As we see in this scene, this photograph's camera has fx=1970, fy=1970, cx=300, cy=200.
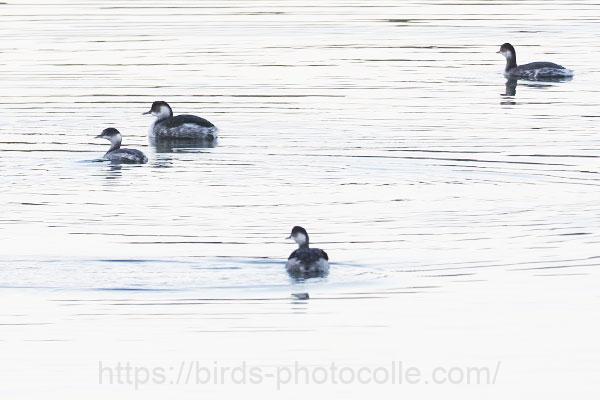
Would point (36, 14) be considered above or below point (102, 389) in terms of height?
above

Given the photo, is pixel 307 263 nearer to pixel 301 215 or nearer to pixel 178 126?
pixel 301 215

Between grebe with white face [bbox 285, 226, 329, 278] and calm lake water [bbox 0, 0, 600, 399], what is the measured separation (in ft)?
0.61

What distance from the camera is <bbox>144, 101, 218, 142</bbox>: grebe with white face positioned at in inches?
1171

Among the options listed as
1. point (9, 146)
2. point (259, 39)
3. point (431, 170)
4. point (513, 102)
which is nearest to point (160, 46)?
point (259, 39)

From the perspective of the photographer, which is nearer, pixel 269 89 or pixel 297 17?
pixel 269 89

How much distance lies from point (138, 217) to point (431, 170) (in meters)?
4.99

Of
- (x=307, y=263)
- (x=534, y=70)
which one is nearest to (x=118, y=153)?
(x=307, y=263)

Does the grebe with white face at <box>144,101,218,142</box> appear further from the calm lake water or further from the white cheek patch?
the white cheek patch

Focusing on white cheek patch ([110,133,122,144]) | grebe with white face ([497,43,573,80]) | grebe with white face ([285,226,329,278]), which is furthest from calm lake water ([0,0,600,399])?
white cheek patch ([110,133,122,144])

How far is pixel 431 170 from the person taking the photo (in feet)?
85.8

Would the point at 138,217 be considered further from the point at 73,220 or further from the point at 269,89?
the point at 269,89

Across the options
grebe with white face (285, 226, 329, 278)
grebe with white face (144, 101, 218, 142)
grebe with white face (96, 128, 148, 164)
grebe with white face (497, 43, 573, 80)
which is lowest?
grebe with white face (285, 226, 329, 278)

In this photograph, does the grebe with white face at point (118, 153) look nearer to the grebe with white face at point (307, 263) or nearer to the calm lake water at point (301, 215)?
the calm lake water at point (301, 215)

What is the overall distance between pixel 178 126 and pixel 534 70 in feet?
33.1
